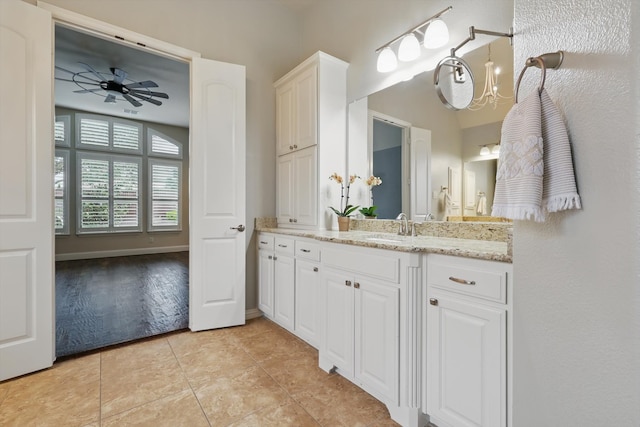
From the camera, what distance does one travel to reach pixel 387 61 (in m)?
2.24

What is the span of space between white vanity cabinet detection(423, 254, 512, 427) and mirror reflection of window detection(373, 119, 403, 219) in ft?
3.58

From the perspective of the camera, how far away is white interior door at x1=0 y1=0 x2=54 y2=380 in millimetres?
1841

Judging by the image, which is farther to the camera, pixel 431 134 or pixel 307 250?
pixel 307 250

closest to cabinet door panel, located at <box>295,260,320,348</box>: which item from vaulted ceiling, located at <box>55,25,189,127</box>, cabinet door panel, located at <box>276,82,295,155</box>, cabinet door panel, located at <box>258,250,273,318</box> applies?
cabinet door panel, located at <box>258,250,273,318</box>

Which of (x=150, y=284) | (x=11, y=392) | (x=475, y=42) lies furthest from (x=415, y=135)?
(x=150, y=284)

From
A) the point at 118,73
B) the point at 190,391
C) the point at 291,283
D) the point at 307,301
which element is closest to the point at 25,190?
the point at 190,391

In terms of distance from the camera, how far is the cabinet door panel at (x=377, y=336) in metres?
1.45

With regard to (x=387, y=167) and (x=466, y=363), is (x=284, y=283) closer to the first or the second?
(x=387, y=167)

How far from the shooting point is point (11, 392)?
1.71 m

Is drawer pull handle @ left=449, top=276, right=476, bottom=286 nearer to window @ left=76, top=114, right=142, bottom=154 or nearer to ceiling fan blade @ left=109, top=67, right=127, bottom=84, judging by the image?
ceiling fan blade @ left=109, top=67, right=127, bottom=84

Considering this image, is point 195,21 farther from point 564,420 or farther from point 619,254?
point 564,420

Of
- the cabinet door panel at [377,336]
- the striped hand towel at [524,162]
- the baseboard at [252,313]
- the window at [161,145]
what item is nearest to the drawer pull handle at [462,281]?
the cabinet door panel at [377,336]

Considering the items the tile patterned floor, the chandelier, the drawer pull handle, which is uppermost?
the chandelier

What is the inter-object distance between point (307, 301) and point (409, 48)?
198 centimetres
